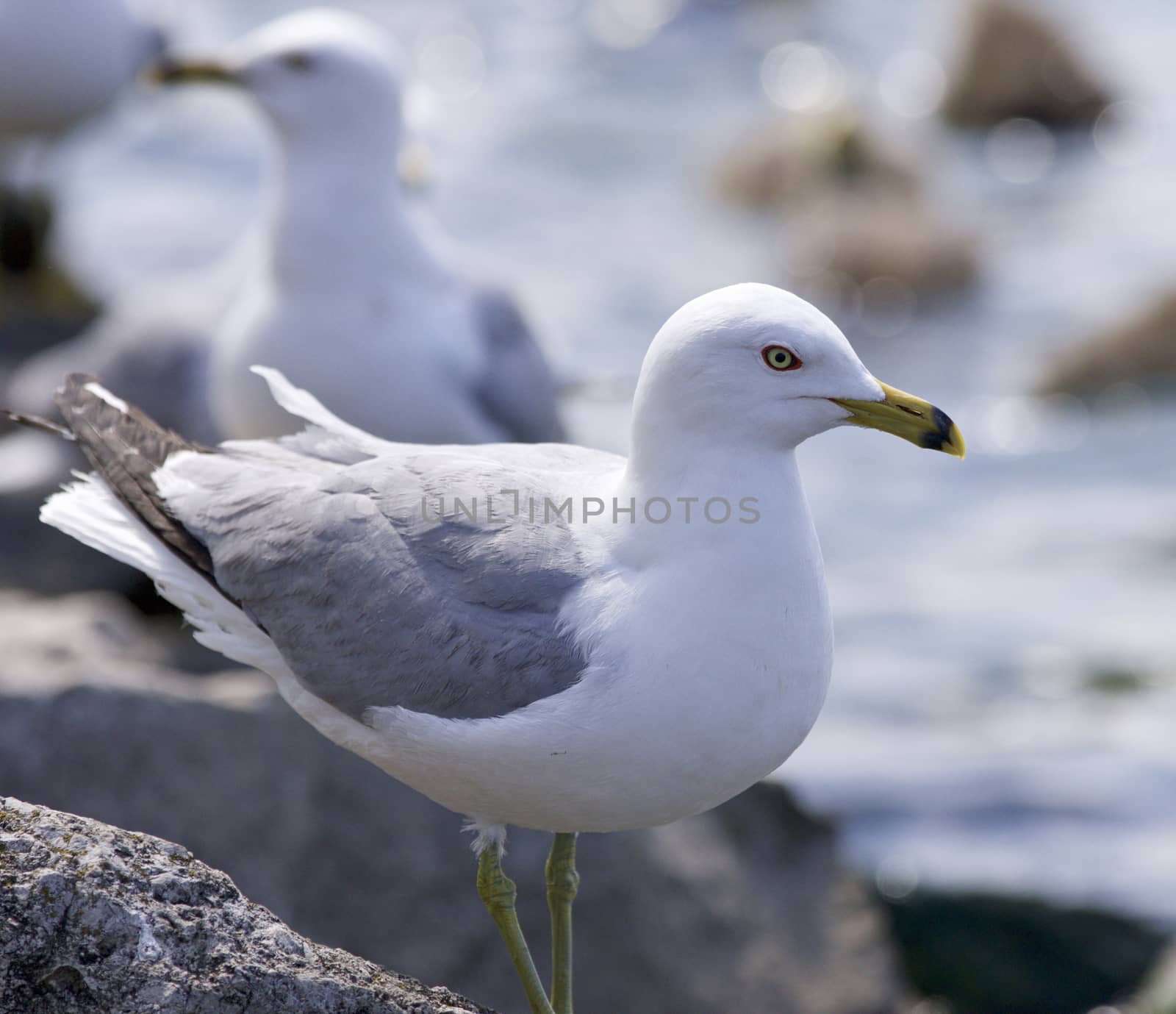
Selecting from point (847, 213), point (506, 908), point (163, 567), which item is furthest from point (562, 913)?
point (847, 213)

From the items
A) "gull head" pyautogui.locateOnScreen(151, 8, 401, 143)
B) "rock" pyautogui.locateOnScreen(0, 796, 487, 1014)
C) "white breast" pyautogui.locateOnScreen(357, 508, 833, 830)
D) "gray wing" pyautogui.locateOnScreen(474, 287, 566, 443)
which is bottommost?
"rock" pyautogui.locateOnScreen(0, 796, 487, 1014)

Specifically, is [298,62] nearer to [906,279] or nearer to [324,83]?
[324,83]

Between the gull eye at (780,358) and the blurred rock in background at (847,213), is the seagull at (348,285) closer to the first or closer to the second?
the gull eye at (780,358)

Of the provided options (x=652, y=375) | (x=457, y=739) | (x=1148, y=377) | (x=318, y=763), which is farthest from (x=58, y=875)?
(x=1148, y=377)

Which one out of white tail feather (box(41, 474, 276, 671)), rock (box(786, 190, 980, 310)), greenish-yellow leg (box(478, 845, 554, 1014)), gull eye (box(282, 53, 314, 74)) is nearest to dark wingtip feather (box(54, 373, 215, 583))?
white tail feather (box(41, 474, 276, 671))

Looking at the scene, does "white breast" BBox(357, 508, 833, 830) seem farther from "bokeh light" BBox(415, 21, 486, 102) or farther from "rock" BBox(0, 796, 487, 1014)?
"bokeh light" BBox(415, 21, 486, 102)

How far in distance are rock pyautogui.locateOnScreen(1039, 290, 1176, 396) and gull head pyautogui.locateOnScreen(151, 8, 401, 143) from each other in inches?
382

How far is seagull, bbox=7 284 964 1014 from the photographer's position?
3.30 metres

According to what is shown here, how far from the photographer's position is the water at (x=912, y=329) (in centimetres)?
920

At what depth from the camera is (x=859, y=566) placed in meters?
12.0

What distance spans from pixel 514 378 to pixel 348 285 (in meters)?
0.71

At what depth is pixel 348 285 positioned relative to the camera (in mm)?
5668

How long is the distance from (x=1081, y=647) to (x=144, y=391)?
6.60 metres

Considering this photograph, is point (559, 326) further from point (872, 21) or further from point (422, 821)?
point (872, 21)
